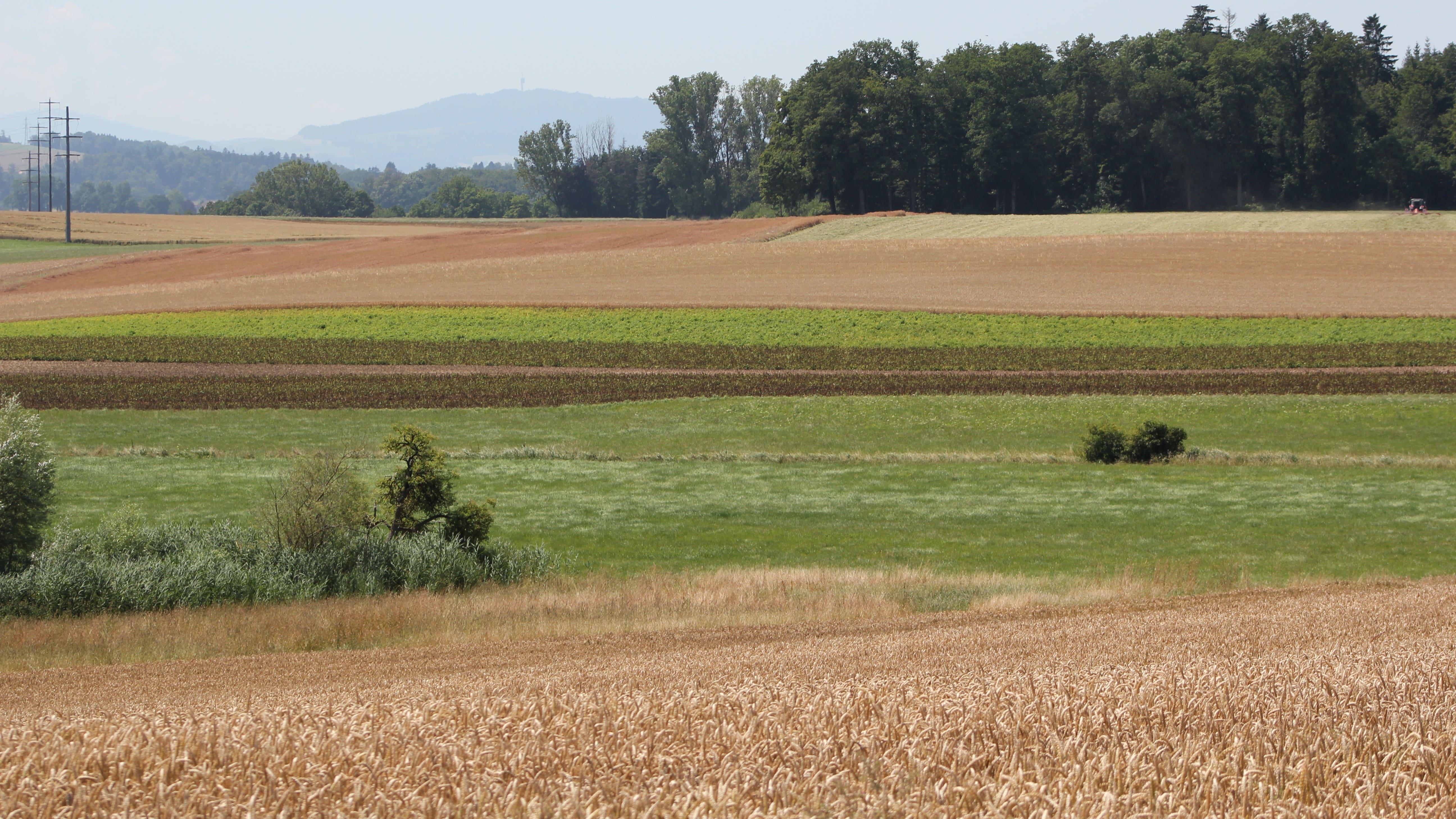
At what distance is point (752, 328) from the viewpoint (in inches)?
2228

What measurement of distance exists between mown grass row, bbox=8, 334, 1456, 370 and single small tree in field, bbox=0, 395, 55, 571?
29878mm

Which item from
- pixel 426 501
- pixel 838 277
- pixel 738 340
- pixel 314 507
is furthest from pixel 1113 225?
pixel 314 507

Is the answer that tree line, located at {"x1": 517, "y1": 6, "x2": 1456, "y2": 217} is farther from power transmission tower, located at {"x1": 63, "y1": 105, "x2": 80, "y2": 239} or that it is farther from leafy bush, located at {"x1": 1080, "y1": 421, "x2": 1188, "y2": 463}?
leafy bush, located at {"x1": 1080, "y1": 421, "x2": 1188, "y2": 463}

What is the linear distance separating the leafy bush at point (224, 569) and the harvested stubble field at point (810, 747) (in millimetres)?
9177

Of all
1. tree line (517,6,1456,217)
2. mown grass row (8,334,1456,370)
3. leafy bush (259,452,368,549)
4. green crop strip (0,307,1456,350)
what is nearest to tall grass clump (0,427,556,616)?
leafy bush (259,452,368,549)

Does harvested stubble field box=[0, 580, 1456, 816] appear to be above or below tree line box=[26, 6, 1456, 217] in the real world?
below

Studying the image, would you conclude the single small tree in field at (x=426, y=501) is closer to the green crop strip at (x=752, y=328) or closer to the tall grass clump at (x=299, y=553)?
the tall grass clump at (x=299, y=553)

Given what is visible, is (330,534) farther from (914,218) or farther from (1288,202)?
(1288,202)

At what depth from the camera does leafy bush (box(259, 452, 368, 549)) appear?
18781 mm

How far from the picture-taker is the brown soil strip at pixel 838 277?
62062 millimetres

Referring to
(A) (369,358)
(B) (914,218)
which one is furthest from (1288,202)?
(A) (369,358)

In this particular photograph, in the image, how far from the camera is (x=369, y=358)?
4972 cm

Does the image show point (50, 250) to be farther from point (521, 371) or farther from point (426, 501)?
point (426, 501)

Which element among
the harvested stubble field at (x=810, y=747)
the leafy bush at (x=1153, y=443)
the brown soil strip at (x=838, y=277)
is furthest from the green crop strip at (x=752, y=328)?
the harvested stubble field at (x=810, y=747)
